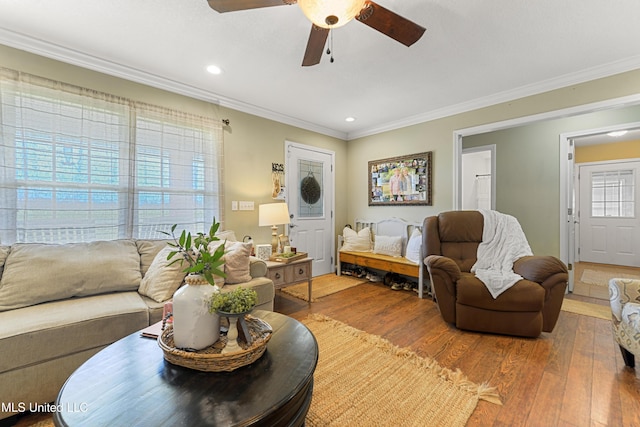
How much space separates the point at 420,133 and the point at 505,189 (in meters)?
1.69

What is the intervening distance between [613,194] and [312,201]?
593 centimetres

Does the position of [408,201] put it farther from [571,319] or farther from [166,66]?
[166,66]

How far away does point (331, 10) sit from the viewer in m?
1.26

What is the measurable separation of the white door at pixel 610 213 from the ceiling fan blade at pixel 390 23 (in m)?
6.26

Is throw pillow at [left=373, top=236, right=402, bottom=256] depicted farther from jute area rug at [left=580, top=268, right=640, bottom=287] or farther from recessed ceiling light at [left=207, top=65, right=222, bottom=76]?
recessed ceiling light at [left=207, top=65, right=222, bottom=76]

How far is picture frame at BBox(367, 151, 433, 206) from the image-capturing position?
386 cm

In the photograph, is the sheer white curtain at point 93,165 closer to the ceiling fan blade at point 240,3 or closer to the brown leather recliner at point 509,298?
the ceiling fan blade at point 240,3

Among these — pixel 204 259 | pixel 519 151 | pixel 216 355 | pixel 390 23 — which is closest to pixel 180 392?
pixel 216 355

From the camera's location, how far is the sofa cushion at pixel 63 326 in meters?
1.40

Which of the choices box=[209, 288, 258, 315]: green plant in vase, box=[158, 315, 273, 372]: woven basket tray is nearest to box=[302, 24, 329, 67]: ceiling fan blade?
box=[209, 288, 258, 315]: green plant in vase

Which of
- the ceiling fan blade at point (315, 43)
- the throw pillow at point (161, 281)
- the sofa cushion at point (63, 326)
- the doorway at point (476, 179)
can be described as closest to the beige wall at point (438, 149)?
the doorway at point (476, 179)

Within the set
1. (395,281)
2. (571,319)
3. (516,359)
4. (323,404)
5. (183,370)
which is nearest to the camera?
(183,370)

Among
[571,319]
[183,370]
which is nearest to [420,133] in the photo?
[571,319]

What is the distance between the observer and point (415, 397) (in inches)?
62.6
